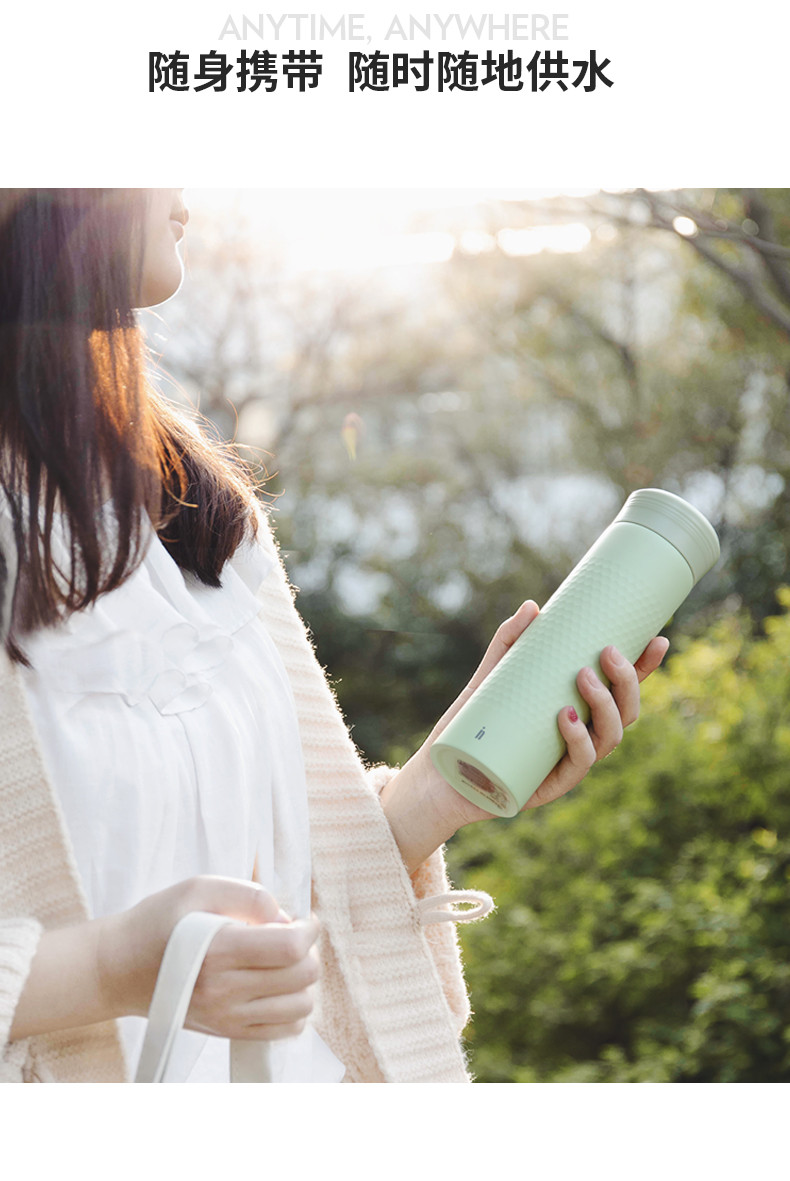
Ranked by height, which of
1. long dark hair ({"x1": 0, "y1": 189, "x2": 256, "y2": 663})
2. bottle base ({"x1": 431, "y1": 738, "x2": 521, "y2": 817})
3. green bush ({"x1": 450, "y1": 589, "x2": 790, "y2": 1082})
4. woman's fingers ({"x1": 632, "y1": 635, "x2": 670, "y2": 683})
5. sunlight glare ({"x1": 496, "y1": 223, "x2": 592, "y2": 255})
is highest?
long dark hair ({"x1": 0, "y1": 189, "x2": 256, "y2": 663})

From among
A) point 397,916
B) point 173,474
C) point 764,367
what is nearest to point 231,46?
point 173,474

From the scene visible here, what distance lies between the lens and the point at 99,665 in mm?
603

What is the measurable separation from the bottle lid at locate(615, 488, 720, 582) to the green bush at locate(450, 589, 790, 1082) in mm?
1150

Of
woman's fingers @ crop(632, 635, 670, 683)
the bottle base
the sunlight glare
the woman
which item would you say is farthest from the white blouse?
the sunlight glare

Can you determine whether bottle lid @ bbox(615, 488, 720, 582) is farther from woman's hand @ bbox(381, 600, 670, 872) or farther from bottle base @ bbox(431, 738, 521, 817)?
bottle base @ bbox(431, 738, 521, 817)

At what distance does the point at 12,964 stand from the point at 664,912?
1.59 m

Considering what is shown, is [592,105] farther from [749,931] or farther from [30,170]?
[749,931]

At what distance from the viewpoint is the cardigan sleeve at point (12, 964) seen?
498mm

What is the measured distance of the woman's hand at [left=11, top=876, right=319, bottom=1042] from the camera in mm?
473

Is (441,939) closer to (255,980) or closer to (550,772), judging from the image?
(550,772)

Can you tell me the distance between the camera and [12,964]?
0.50 metres

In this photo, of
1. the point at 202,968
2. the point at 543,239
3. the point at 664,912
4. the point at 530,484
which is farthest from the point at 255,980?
the point at 530,484

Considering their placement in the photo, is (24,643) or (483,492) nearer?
(24,643)
